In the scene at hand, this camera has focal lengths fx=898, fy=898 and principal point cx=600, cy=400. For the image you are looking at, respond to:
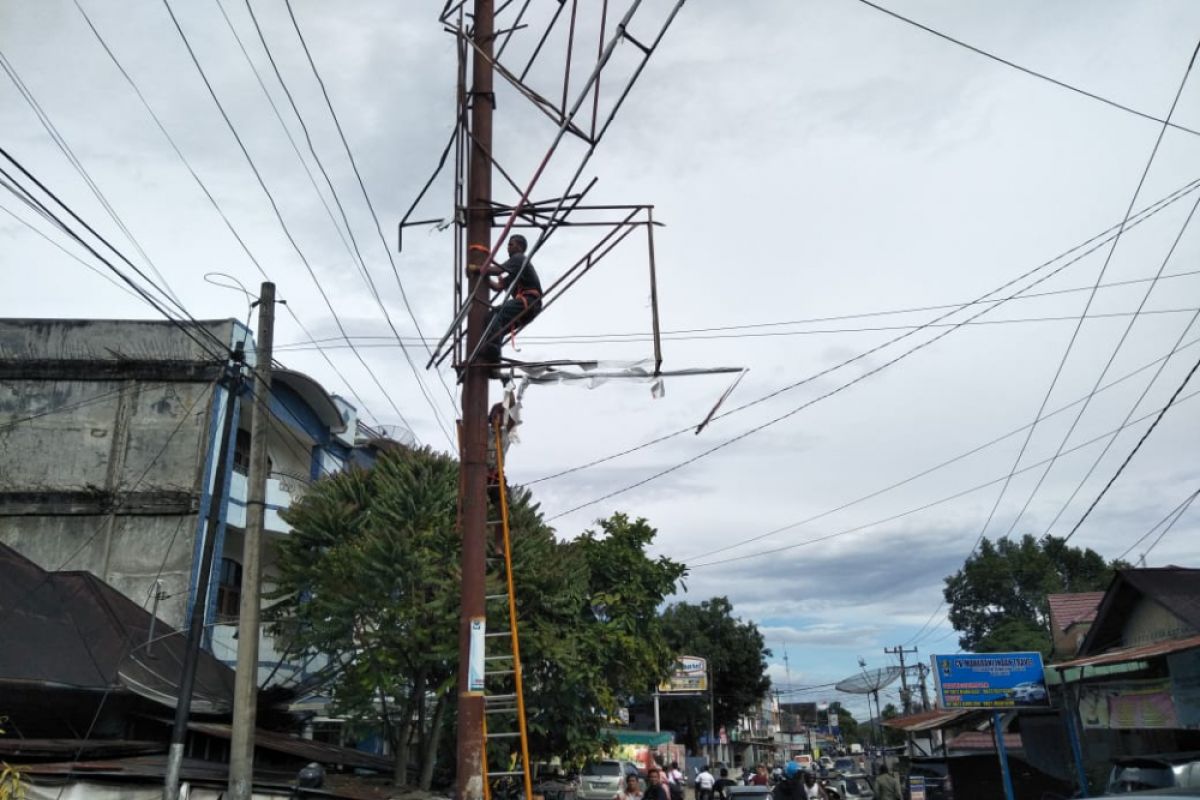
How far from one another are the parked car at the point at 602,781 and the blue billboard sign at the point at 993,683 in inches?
475

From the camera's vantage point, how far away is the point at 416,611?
653 inches

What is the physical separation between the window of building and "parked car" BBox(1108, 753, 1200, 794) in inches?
760

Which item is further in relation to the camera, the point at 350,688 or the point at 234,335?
the point at 234,335

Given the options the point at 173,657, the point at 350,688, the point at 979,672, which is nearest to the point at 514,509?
the point at 350,688

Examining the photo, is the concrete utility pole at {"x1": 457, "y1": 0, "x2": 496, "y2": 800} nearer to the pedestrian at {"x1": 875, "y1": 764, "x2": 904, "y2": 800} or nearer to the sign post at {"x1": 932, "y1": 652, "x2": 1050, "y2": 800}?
the sign post at {"x1": 932, "y1": 652, "x2": 1050, "y2": 800}

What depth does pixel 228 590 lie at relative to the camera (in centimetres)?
2347

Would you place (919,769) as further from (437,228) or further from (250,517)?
(437,228)

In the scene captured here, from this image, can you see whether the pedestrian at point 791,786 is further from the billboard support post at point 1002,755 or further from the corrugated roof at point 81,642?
the corrugated roof at point 81,642

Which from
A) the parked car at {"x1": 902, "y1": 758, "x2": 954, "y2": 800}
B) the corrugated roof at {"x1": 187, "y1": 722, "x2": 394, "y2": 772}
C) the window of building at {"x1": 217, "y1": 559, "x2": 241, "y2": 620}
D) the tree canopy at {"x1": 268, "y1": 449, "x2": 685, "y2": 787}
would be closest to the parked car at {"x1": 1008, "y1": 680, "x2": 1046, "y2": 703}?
the parked car at {"x1": 902, "y1": 758, "x2": 954, "y2": 800}

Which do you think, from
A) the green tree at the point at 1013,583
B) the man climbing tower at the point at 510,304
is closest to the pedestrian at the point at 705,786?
the man climbing tower at the point at 510,304

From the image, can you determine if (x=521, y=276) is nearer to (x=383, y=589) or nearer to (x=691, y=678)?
(x=383, y=589)

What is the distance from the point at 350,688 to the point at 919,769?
16.4m

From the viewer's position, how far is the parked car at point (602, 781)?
27812 millimetres

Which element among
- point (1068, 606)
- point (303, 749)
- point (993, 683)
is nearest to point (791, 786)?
point (993, 683)
